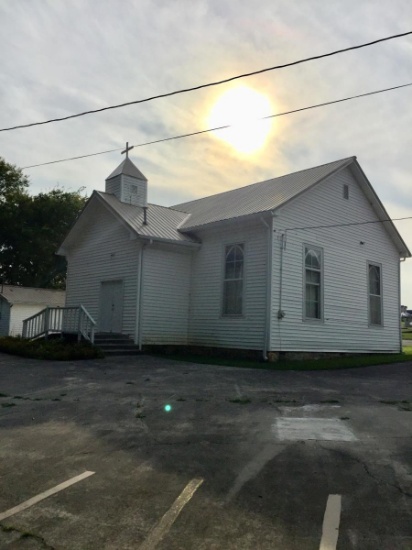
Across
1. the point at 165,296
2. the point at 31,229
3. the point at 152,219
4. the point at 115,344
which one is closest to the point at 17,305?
the point at 31,229

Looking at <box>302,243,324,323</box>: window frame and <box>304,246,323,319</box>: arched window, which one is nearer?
<box>302,243,324,323</box>: window frame

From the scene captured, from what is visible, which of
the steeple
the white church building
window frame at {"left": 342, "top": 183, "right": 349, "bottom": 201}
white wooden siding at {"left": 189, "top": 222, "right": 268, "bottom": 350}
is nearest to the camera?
white wooden siding at {"left": 189, "top": 222, "right": 268, "bottom": 350}

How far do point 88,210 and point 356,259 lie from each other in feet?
38.1

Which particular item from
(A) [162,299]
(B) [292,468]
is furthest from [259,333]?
(B) [292,468]

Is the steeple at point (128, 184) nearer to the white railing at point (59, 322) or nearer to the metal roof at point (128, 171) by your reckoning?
the metal roof at point (128, 171)

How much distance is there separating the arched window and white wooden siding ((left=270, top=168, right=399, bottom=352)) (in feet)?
0.84

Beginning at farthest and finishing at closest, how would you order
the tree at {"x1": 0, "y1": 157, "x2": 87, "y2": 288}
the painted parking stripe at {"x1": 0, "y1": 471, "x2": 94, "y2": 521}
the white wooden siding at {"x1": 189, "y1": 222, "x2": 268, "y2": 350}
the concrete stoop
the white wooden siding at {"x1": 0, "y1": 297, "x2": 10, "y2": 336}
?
the tree at {"x1": 0, "y1": 157, "x2": 87, "y2": 288} < the white wooden siding at {"x1": 0, "y1": 297, "x2": 10, "y2": 336} < the concrete stoop < the white wooden siding at {"x1": 189, "y1": 222, "x2": 268, "y2": 350} < the painted parking stripe at {"x1": 0, "y1": 471, "x2": 94, "y2": 521}

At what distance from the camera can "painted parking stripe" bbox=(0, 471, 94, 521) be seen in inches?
154

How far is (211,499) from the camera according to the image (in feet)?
13.6

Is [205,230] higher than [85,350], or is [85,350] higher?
[205,230]

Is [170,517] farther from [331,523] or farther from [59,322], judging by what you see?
[59,322]

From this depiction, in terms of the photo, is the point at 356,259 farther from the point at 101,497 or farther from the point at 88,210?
the point at 101,497

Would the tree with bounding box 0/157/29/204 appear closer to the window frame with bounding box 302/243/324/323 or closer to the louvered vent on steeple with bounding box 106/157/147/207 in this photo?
the louvered vent on steeple with bounding box 106/157/147/207

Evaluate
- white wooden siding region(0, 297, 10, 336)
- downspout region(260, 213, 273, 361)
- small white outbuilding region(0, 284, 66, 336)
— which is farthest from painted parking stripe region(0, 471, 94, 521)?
white wooden siding region(0, 297, 10, 336)
